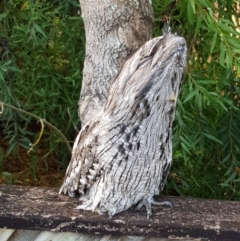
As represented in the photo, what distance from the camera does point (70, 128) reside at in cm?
241

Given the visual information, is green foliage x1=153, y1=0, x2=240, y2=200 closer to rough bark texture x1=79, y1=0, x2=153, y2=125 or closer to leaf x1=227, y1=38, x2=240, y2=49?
leaf x1=227, y1=38, x2=240, y2=49

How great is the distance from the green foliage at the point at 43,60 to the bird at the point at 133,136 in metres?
0.70

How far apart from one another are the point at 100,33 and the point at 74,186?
17.1 inches

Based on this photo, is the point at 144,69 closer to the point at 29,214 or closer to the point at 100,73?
the point at 100,73

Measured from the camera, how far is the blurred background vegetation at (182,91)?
73.6 inches

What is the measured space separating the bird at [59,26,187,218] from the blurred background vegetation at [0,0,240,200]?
390mm

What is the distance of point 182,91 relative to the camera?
5.93 ft

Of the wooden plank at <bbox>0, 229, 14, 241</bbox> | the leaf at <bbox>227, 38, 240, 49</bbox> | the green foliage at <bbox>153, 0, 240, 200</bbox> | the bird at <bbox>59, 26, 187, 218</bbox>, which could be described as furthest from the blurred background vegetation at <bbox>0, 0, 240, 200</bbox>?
the wooden plank at <bbox>0, 229, 14, 241</bbox>

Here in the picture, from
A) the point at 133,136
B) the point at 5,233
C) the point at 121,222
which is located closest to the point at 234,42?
the point at 133,136

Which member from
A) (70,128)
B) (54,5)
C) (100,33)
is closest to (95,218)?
(100,33)

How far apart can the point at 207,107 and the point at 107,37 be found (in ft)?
2.04

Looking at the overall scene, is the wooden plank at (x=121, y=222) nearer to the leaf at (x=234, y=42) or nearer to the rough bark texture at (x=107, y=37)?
the rough bark texture at (x=107, y=37)

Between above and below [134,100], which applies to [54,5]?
above

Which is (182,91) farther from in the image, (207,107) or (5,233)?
(5,233)
